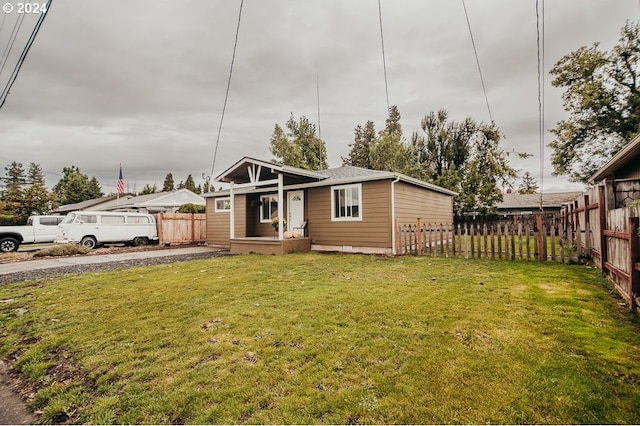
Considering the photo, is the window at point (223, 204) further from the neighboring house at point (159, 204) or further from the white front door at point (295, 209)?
the neighboring house at point (159, 204)

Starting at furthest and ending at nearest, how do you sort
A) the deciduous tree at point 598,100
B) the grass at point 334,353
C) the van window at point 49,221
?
the deciduous tree at point 598,100
the van window at point 49,221
the grass at point 334,353

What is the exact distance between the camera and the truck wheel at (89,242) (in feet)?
49.7

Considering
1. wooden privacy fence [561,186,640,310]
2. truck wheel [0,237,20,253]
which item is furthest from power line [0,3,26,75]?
wooden privacy fence [561,186,640,310]

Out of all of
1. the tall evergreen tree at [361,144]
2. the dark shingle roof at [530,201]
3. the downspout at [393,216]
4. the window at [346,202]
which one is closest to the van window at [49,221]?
the window at [346,202]

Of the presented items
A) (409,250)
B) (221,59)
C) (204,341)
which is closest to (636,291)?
(204,341)

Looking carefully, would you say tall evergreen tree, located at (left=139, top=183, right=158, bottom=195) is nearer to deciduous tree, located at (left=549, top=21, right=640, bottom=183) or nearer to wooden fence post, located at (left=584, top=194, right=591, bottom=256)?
deciduous tree, located at (left=549, top=21, right=640, bottom=183)

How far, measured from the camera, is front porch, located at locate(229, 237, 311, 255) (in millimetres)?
11836

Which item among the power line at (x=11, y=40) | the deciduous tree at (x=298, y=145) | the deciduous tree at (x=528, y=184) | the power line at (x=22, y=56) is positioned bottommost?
the power line at (x=22, y=56)

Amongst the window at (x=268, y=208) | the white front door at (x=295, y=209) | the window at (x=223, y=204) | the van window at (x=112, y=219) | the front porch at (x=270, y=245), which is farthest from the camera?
the window at (x=223, y=204)

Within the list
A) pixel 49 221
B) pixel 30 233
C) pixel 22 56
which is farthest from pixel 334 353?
pixel 49 221

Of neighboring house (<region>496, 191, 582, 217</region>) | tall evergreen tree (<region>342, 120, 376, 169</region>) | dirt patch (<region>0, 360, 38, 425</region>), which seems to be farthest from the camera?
tall evergreen tree (<region>342, 120, 376, 169</region>)

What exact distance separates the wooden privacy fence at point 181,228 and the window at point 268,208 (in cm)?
525

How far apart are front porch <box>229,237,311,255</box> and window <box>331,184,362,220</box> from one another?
1.79 metres

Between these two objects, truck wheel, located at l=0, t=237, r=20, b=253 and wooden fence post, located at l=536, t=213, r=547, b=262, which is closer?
wooden fence post, located at l=536, t=213, r=547, b=262
